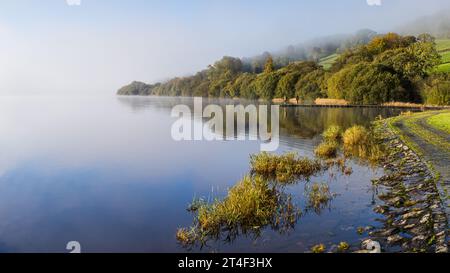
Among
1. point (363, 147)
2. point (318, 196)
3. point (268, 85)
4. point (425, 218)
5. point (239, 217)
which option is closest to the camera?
point (425, 218)

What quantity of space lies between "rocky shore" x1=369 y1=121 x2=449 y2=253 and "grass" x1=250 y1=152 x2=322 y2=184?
13.9 feet

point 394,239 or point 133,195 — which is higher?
point 394,239

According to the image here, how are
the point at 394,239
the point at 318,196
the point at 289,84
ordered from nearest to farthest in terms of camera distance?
the point at 394,239 < the point at 318,196 < the point at 289,84

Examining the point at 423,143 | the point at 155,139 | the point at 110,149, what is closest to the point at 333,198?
the point at 423,143

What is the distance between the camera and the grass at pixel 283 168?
854 inches

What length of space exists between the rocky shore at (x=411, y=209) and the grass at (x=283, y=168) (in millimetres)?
4227

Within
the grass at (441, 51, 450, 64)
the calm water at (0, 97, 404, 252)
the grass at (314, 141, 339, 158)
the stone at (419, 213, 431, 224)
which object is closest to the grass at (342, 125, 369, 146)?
the calm water at (0, 97, 404, 252)

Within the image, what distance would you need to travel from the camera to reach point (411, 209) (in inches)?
566

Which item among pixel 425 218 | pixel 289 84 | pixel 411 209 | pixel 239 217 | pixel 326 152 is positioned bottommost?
pixel 239 217

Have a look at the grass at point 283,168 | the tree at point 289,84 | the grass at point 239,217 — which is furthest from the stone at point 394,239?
the tree at point 289,84

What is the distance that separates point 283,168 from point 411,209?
896cm

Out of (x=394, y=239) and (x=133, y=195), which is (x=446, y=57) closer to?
(x=133, y=195)

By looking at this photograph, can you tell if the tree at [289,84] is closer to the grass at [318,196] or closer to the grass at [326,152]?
the grass at [326,152]

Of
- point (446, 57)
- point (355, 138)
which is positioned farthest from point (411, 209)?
point (446, 57)
